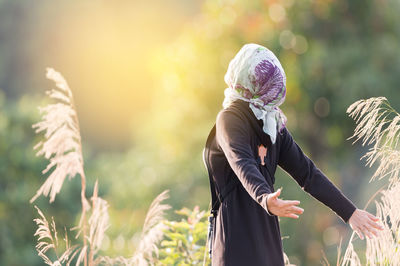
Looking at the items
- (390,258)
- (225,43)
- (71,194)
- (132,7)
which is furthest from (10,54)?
(390,258)

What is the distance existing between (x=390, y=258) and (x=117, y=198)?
1127 centimetres

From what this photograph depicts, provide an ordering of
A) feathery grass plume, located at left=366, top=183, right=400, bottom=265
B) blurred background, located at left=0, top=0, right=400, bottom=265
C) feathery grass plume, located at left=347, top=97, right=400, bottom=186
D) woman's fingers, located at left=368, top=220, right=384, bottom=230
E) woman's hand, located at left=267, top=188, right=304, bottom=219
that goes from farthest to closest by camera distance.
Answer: blurred background, located at left=0, top=0, right=400, bottom=265, feathery grass plume, located at left=366, top=183, right=400, bottom=265, feathery grass plume, located at left=347, top=97, right=400, bottom=186, woman's fingers, located at left=368, top=220, right=384, bottom=230, woman's hand, located at left=267, top=188, right=304, bottom=219

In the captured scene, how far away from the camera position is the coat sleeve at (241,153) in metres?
2.02

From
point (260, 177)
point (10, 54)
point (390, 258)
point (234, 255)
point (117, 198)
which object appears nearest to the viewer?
point (260, 177)

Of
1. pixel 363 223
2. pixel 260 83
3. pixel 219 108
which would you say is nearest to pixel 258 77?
pixel 260 83

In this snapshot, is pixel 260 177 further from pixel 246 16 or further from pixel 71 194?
pixel 246 16

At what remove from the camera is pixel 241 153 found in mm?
2152

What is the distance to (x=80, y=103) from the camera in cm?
3222

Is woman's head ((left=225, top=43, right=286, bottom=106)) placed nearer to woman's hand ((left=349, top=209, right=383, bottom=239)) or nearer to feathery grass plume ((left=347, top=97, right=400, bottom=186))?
feathery grass plume ((left=347, top=97, right=400, bottom=186))

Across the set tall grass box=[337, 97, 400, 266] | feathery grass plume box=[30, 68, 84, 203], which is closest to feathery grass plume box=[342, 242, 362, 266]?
tall grass box=[337, 97, 400, 266]

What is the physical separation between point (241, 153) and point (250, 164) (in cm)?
6

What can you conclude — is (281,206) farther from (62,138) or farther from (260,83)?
(62,138)

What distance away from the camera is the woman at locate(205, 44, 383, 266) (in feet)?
7.29

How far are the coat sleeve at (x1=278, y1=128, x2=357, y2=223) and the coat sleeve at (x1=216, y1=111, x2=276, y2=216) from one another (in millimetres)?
286
